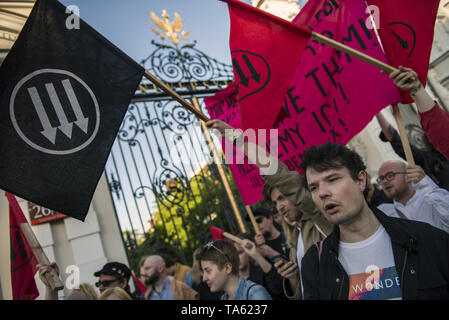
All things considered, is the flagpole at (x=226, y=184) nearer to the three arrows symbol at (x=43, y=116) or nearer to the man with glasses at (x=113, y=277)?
the man with glasses at (x=113, y=277)

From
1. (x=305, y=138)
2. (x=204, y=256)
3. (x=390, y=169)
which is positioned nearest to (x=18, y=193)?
(x=204, y=256)

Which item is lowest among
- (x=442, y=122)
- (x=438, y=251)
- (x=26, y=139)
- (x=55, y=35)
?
(x=438, y=251)

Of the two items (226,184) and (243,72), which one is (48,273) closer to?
(243,72)

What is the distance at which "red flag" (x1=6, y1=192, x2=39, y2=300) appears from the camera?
3004 millimetres

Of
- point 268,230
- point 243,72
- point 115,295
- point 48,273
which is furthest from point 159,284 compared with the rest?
point 243,72

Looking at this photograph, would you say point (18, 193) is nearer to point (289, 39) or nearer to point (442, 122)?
point (289, 39)

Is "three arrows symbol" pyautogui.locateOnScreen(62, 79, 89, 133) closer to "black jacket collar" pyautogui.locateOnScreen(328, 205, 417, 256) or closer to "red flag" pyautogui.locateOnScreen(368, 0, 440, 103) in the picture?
"black jacket collar" pyautogui.locateOnScreen(328, 205, 417, 256)

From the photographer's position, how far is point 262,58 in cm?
245

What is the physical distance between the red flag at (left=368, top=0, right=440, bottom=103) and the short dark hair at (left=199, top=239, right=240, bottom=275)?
68.4 inches

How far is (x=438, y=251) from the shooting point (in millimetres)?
1427

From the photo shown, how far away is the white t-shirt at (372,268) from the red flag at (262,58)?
109cm

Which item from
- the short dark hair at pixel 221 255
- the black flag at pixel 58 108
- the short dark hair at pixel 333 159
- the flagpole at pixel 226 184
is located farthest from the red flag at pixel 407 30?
the flagpole at pixel 226 184

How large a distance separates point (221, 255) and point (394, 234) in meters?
1.37

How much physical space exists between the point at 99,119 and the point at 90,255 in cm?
341
